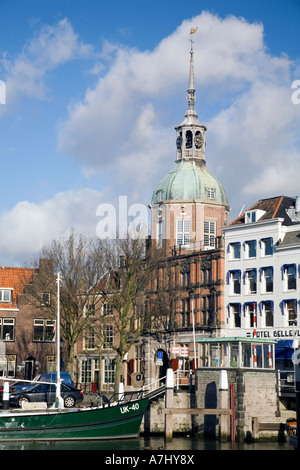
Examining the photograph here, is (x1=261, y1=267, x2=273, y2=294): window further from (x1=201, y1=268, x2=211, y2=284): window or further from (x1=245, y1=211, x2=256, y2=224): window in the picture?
(x1=201, y1=268, x2=211, y2=284): window

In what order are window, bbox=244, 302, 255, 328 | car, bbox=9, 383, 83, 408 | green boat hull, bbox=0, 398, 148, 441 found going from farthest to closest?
window, bbox=244, 302, 255, 328, car, bbox=9, 383, 83, 408, green boat hull, bbox=0, 398, 148, 441

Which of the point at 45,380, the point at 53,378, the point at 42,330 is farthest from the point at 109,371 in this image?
the point at 45,380

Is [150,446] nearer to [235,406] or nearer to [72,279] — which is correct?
[235,406]

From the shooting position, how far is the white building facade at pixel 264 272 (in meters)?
63.7

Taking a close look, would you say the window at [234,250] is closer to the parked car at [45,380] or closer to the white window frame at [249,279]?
the white window frame at [249,279]

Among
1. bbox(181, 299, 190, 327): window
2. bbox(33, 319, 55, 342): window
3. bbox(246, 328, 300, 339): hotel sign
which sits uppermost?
bbox(181, 299, 190, 327): window

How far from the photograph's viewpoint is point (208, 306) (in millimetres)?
70938

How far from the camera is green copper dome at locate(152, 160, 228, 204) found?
266ft

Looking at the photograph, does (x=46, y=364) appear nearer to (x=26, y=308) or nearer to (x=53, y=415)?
(x=26, y=308)

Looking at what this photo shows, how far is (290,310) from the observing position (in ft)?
209

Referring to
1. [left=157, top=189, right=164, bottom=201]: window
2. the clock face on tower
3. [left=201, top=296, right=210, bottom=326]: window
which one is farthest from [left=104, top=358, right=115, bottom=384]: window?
the clock face on tower

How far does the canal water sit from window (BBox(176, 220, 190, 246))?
36.6 m

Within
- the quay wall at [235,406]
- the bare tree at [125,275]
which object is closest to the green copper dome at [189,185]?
the bare tree at [125,275]
